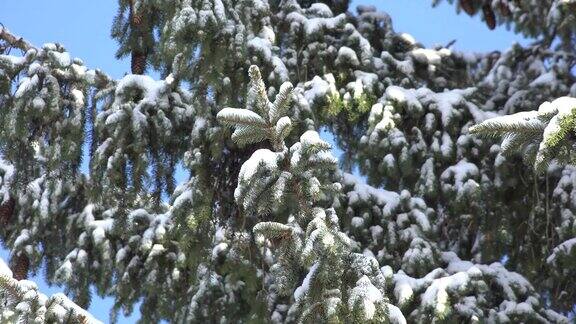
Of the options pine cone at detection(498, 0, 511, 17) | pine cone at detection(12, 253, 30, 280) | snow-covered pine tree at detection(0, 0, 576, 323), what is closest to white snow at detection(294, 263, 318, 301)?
snow-covered pine tree at detection(0, 0, 576, 323)

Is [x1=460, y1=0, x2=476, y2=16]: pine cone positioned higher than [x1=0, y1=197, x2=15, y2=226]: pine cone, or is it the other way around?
[x1=460, y1=0, x2=476, y2=16]: pine cone

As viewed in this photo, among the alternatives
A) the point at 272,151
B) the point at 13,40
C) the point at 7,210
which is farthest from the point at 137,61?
the point at 272,151

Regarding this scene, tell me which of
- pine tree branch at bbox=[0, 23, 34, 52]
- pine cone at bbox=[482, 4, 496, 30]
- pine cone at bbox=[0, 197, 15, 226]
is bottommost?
pine cone at bbox=[0, 197, 15, 226]

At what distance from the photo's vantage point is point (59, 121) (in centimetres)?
577

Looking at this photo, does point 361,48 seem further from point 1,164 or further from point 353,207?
point 1,164

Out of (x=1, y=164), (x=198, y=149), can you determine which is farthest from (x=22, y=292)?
(x=1, y=164)

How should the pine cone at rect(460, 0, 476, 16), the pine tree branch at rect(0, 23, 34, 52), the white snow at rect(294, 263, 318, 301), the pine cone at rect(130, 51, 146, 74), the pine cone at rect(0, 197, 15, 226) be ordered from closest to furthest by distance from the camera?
the white snow at rect(294, 263, 318, 301), the pine tree branch at rect(0, 23, 34, 52), the pine cone at rect(130, 51, 146, 74), the pine cone at rect(0, 197, 15, 226), the pine cone at rect(460, 0, 476, 16)

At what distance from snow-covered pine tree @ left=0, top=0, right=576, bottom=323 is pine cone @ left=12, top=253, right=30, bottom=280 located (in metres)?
0.02

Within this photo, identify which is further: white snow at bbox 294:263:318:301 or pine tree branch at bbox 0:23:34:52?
pine tree branch at bbox 0:23:34:52

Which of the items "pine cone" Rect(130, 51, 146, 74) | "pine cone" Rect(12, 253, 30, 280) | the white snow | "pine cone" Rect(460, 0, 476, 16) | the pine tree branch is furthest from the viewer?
"pine cone" Rect(460, 0, 476, 16)

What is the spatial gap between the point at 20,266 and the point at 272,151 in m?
3.14

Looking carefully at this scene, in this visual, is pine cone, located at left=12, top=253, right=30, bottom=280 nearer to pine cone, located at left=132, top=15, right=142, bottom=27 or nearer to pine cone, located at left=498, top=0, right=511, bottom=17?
pine cone, located at left=132, top=15, right=142, bottom=27

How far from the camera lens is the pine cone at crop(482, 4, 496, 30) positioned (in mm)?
7176

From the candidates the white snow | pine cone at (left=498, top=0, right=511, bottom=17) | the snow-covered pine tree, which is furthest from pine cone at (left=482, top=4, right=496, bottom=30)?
the white snow
